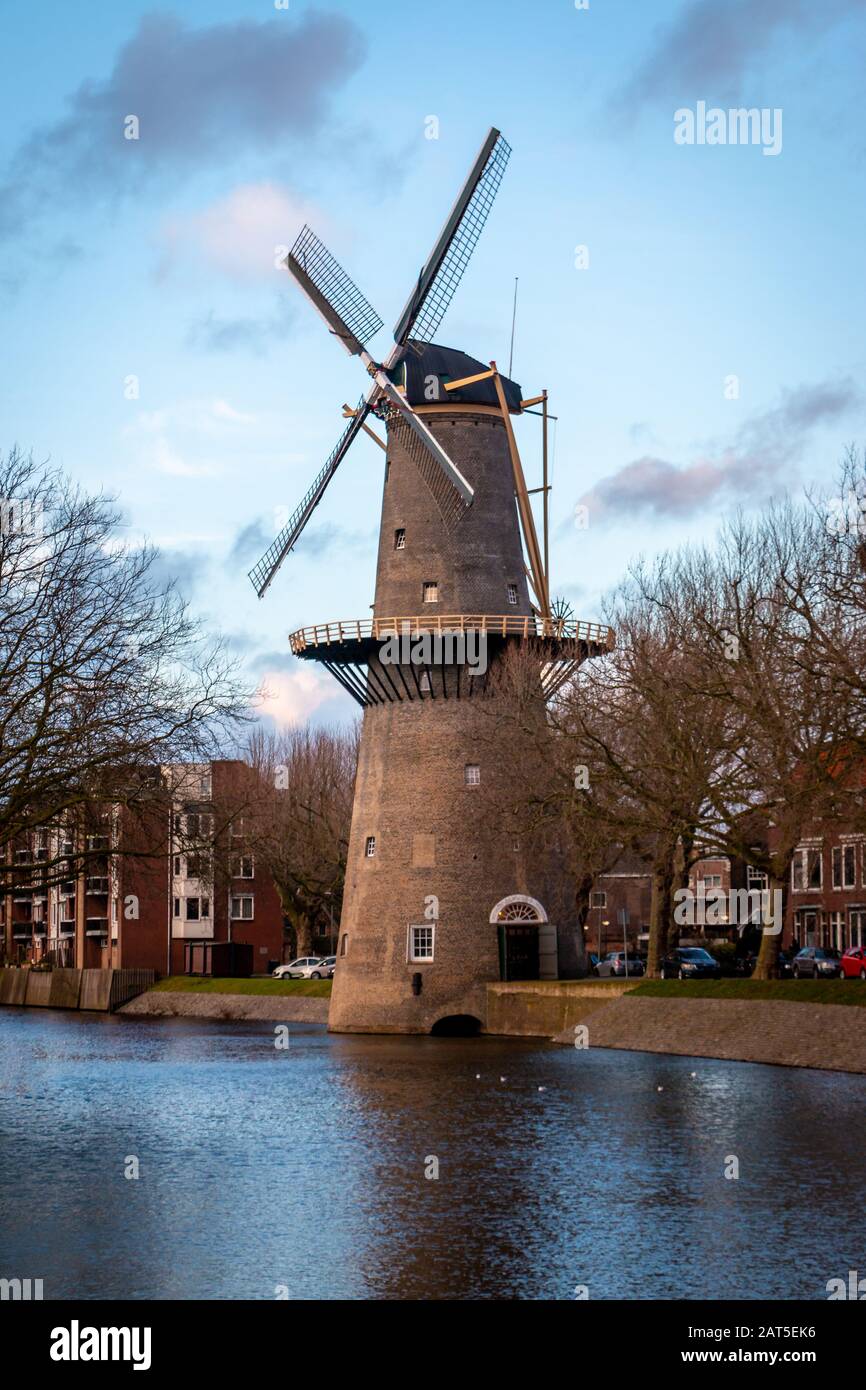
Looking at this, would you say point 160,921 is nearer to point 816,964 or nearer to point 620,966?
point 620,966

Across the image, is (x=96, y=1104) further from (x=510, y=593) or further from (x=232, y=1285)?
(x=510, y=593)

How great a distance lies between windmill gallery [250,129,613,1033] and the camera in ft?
193

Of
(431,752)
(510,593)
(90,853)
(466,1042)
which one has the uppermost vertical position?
(510,593)

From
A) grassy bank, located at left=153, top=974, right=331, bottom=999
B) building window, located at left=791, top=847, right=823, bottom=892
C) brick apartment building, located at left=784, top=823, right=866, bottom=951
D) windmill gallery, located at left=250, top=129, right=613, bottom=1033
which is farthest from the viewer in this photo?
building window, located at left=791, top=847, right=823, bottom=892

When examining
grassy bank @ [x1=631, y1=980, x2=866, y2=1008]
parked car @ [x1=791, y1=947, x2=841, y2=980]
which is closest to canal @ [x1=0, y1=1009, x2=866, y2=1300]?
grassy bank @ [x1=631, y1=980, x2=866, y2=1008]

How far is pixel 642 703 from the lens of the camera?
49.6 metres

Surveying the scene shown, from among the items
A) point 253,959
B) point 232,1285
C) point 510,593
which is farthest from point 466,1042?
point 253,959

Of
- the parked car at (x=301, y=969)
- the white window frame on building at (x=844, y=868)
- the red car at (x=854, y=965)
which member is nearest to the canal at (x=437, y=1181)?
the red car at (x=854, y=965)

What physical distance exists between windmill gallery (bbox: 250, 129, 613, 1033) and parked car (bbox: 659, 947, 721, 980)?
6.12 meters

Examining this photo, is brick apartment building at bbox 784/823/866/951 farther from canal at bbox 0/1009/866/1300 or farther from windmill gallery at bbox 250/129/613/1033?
canal at bbox 0/1009/866/1300

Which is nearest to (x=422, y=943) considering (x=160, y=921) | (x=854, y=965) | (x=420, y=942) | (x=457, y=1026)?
(x=420, y=942)

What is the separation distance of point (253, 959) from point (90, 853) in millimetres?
72643

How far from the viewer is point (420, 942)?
5922 centimetres

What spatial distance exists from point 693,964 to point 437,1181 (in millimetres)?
46102
